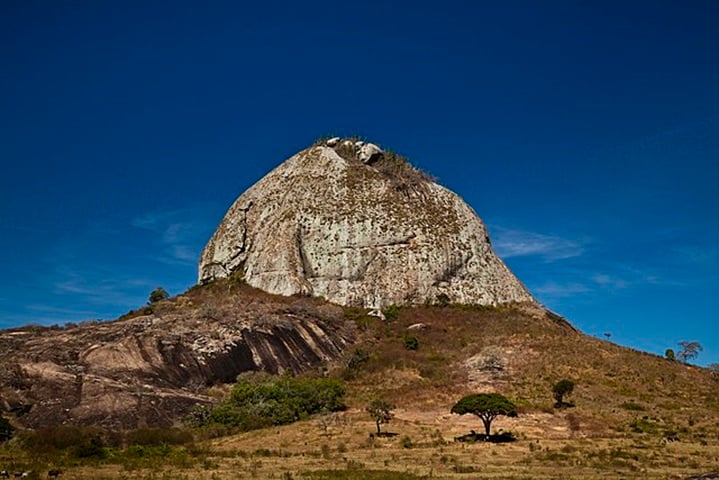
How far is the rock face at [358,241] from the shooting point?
89.5 meters

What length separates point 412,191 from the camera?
10194cm

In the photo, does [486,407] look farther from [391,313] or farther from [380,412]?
[391,313]

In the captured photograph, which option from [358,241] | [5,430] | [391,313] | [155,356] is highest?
[358,241]

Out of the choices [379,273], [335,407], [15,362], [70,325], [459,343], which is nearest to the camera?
[15,362]

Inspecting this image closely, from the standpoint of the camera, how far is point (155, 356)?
5469 cm

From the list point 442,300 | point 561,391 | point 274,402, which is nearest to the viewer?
point 274,402

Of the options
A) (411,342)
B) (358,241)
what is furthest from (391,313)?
(358,241)

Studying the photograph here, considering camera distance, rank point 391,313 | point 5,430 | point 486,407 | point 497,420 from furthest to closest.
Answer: point 391,313 < point 497,420 < point 486,407 < point 5,430

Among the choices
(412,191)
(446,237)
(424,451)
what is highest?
(412,191)

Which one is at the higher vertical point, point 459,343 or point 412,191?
point 412,191

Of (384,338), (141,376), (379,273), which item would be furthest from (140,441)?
(379,273)

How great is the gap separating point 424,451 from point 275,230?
62480 millimetres

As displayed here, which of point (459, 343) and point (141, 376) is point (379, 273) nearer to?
point (459, 343)

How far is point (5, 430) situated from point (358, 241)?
5995 centimetres
